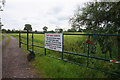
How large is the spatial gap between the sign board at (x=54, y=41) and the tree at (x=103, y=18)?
6.27 feet

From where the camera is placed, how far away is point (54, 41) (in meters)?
3.99

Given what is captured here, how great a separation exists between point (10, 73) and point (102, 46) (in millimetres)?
4455

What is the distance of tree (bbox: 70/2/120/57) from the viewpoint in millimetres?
3837

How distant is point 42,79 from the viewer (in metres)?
3.29

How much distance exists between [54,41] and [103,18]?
2713 millimetres

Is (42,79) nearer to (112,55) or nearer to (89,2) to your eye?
(112,55)

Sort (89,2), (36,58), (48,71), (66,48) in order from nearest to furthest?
(48,71) → (89,2) → (36,58) → (66,48)

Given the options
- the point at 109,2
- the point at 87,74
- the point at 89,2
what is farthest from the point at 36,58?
the point at 109,2

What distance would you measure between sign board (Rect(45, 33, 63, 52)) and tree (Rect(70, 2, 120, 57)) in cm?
191

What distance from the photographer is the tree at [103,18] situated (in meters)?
3.84

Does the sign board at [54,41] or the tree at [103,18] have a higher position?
the tree at [103,18]

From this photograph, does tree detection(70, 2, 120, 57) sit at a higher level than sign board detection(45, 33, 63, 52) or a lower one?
higher

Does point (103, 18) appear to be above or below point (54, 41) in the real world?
above

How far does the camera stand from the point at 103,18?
4.25 metres
